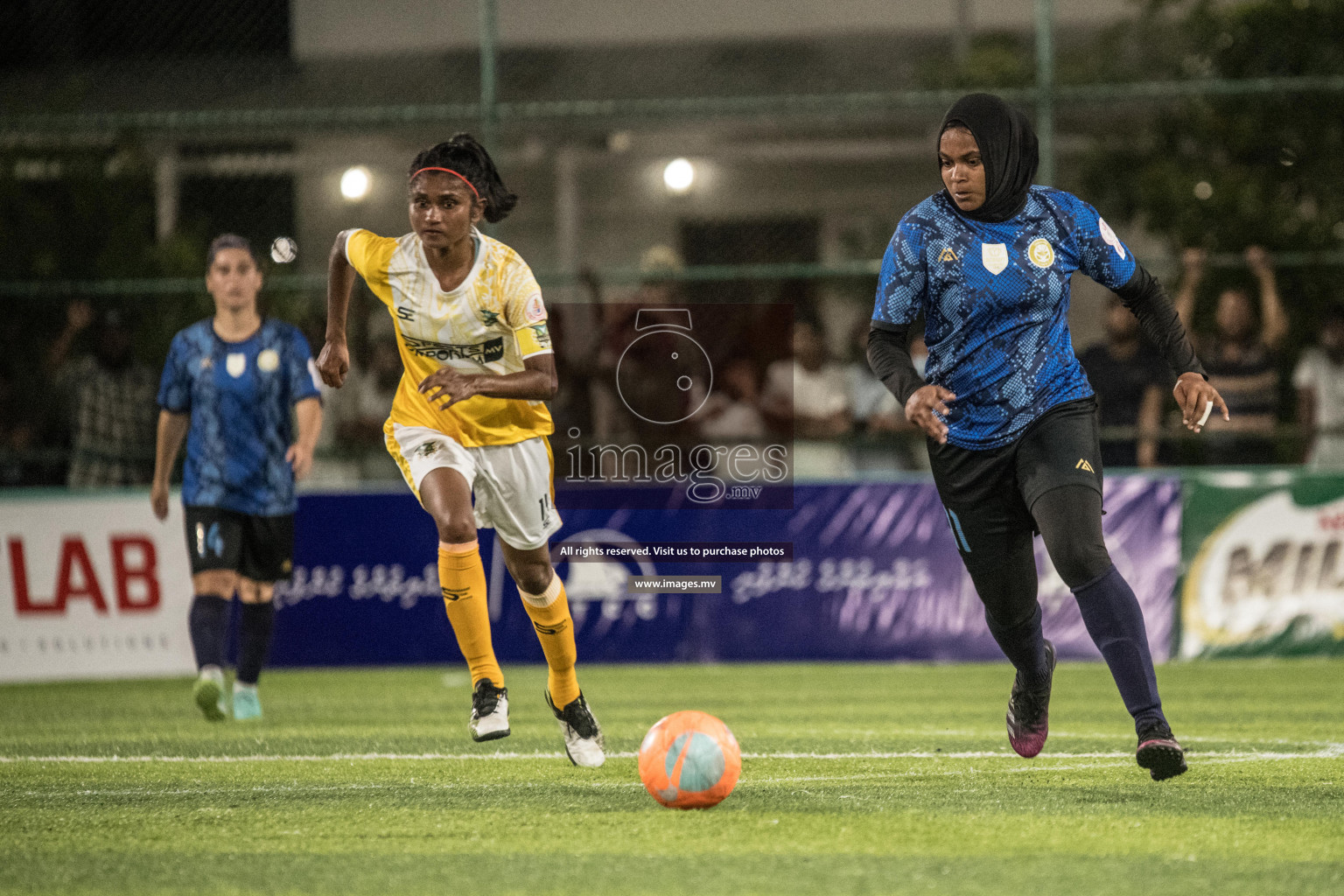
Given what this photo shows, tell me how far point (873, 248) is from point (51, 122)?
7.24 meters

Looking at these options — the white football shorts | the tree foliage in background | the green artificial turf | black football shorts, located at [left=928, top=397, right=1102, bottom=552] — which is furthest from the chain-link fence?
black football shorts, located at [left=928, top=397, right=1102, bottom=552]

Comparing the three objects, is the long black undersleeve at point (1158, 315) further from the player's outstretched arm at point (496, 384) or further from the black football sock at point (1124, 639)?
the player's outstretched arm at point (496, 384)

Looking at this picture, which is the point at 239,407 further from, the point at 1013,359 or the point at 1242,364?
the point at 1242,364

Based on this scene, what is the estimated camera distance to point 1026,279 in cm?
550

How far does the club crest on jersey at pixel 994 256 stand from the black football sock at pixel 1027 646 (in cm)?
122

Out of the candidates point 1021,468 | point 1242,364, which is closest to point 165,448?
point 1021,468

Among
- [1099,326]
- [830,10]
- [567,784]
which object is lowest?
[567,784]

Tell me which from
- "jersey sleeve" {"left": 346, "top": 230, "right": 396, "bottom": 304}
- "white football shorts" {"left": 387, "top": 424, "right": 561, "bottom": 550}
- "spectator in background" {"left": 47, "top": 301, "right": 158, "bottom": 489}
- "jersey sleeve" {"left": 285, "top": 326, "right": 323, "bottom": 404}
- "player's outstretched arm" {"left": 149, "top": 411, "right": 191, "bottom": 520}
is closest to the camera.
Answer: "white football shorts" {"left": 387, "top": 424, "right": 561, "bottom": 550}

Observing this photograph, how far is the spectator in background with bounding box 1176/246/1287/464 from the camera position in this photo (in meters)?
11.8

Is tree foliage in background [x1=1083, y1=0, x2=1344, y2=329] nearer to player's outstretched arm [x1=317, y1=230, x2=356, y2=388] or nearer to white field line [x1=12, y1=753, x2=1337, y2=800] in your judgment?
white field line [x1=12, y1=753, x2=1337, y2=800]

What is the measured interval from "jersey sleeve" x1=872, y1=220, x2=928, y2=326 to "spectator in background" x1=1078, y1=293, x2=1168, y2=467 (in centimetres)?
666

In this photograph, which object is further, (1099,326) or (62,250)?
(62,250)

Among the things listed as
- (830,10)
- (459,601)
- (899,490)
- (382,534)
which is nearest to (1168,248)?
(830,10)

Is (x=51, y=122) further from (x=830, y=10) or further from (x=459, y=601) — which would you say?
(x=459, y=601)
